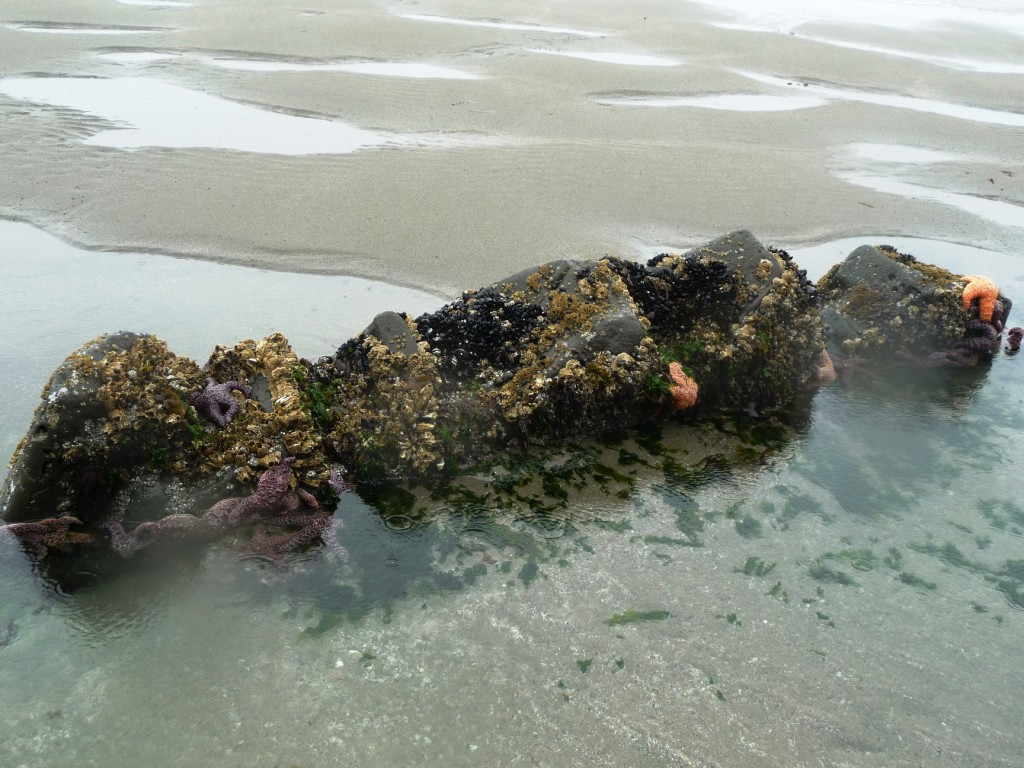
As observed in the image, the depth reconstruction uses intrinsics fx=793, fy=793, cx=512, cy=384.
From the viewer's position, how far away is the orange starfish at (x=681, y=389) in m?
5.16

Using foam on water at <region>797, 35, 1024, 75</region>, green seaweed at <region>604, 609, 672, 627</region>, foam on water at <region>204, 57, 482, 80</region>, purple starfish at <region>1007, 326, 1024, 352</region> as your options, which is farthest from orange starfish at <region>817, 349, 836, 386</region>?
foam on water at <region>797, 35, 1024, 75</region>

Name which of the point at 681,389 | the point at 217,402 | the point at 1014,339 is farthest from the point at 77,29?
the point at 1014,339

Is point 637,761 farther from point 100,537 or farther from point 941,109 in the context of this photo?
point 941,109

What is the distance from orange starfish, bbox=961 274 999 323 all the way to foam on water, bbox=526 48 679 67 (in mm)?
9103

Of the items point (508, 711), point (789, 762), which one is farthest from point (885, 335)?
point (508, 711)

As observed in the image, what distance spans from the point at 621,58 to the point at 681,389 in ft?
35.9

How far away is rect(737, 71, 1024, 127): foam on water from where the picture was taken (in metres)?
12.3

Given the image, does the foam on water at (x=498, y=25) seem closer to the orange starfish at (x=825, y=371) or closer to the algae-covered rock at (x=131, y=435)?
the orange starfish at (x=825, y=371)

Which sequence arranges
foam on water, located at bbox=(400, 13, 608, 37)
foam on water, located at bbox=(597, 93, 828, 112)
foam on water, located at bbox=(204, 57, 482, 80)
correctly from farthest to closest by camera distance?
1. foam on water, located at bbox=(400, 13, 608, 37)
2. foam on water, located at bbox=(204, 57, 482, 80)
3. foam on water, located at bbox=(597, 93, 828, 112)

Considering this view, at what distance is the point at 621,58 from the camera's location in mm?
14320

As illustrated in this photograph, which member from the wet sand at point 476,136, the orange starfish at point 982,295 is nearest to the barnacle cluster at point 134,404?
the wet sand at point 476,136

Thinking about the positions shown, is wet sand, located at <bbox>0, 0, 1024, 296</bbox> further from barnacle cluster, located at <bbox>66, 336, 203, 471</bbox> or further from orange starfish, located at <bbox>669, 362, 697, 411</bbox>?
barnacle cluster, located at <bbox>66, 336, 203, 471</bbox>

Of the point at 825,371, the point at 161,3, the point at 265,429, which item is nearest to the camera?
the point at 265,429

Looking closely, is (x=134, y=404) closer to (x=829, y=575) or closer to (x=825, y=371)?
(x=829, y=575)
